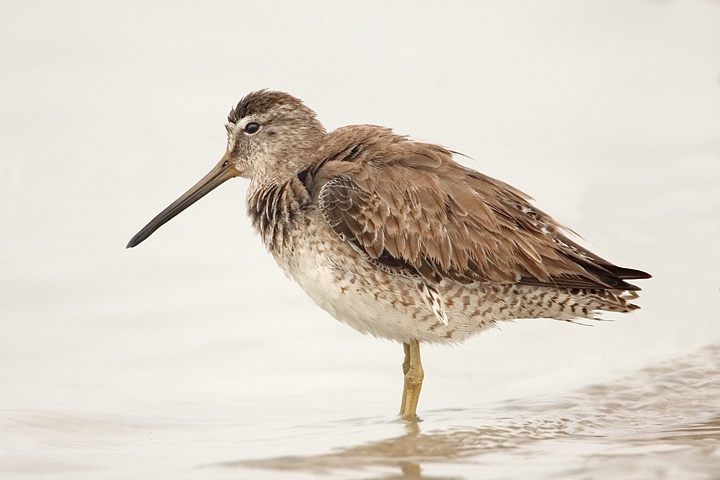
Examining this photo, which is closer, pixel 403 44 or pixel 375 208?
pixel 375 208

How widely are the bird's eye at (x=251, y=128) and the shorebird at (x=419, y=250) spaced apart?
0.50 meters

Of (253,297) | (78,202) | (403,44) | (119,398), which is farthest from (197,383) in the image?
(403,44)

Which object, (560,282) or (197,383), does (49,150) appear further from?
(560,282)

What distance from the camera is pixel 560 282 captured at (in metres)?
5.98

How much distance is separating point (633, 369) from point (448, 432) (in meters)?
1.62

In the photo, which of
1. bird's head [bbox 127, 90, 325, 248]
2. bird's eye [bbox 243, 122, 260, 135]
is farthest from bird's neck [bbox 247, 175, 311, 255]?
bird's eye [bbox 243, 122, 260, 135]

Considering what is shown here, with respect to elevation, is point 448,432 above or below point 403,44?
below

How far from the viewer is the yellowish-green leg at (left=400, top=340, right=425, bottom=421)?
20.2 ft

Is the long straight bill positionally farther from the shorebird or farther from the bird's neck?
the shorebird

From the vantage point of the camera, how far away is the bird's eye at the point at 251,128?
263 inches

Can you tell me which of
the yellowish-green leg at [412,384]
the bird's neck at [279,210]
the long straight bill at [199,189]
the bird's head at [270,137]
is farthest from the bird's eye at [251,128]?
the yellowish-green leg at [412,384]

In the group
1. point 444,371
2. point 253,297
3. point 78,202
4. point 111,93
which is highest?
point 111,93

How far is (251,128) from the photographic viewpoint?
21.9ft

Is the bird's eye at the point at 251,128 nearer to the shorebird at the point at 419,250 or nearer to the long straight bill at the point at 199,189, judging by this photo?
the long straight bill at the point at 199,189
